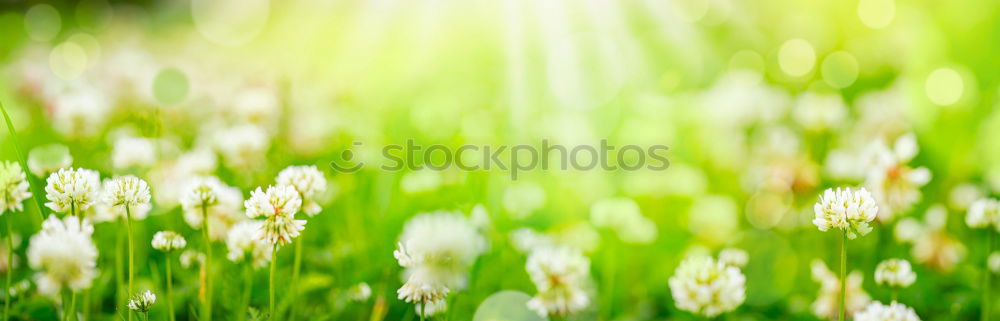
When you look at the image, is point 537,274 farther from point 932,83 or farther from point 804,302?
point 932,83

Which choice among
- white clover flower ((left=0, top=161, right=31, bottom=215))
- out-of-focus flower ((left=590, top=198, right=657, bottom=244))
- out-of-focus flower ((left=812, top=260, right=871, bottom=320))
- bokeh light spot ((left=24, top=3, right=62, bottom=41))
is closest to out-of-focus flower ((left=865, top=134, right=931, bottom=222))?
out-of-focus flower ((left=812, top=260, right=871, bottom=320))

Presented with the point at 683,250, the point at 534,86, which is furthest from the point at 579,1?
the point at 683,250

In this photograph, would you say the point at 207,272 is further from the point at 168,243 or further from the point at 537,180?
the point at 537,180

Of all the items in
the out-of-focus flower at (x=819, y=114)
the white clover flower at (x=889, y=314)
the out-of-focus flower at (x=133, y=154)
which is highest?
the out-of-focus flower at (x=819, y=114)

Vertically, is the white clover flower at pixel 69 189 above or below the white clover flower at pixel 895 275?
above

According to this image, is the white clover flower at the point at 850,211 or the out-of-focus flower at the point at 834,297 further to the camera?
the out-of-focus flower at the point at 834,297

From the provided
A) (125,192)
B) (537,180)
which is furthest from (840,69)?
(125,192)

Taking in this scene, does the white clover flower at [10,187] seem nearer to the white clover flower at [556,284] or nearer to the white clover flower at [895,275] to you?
the white clover flower at [556,284]

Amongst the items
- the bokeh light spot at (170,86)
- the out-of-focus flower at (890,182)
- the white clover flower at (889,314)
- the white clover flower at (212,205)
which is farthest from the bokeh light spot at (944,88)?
the bokeh light spot at (170,86)
